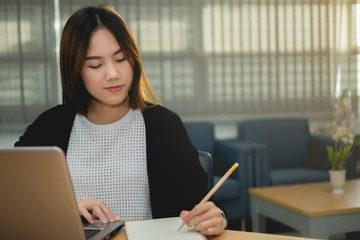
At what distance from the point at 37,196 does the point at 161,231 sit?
288 millimetres

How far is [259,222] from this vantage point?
2900 mm

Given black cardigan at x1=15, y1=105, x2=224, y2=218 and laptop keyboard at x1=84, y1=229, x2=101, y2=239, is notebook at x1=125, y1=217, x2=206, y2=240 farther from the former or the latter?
black cardigan at x1=15, y1=105, x2=224, y2=218

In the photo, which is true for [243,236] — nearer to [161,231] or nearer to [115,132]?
[161,231]

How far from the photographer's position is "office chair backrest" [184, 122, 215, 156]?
392 centimetres

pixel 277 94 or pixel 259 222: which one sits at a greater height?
pixel 277 94

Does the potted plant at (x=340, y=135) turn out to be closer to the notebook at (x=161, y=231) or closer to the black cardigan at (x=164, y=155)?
the black cardigan at (x=164, y=155)

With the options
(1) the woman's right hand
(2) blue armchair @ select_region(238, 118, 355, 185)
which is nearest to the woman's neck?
(1) the woman's right hand

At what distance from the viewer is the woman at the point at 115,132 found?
4.47 feet

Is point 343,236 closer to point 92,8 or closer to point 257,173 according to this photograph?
point 257,173

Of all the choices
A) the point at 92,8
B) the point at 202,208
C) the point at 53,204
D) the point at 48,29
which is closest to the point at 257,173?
the point at 48,29

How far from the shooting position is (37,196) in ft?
2.43

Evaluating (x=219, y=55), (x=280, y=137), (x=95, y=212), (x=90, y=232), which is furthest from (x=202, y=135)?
(x=90, y=232)

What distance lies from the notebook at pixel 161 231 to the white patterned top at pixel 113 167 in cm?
46

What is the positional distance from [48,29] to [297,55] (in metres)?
2.33
